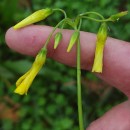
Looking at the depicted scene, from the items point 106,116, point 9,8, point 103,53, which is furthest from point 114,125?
point 9,8

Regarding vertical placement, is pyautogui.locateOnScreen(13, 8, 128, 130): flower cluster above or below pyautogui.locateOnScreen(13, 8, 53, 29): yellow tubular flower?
below

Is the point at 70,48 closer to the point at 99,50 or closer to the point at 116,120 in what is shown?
the point at 99,50

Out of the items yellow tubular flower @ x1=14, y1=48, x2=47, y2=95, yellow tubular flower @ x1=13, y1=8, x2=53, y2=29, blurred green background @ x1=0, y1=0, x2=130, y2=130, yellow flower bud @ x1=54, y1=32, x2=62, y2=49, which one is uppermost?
yellow tubular flower @ x1=13, y1=8, x2=53, y2=29

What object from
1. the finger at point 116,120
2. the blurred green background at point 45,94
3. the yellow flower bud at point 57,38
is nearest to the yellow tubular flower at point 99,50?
the yellow flower bud at point 57,38

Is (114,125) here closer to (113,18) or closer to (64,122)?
(64,122)

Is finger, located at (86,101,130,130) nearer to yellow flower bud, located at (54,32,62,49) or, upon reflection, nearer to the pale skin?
the pale skin

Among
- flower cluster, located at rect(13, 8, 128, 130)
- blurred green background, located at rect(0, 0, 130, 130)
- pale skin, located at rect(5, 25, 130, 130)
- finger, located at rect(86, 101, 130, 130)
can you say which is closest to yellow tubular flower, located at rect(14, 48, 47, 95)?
flower cluster, located at rect(13, 8, 128, 130)

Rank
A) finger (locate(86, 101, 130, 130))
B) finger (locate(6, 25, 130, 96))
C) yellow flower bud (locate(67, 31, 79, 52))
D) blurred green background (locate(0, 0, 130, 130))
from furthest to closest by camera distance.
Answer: blurred green background (locate(0, 0, 130, 130)), finger (locate(86, 101, 130, 130)), finger (locate(6, 25, 130, 96)), yellow flower bud (locate(67, 31, 79, 52))
